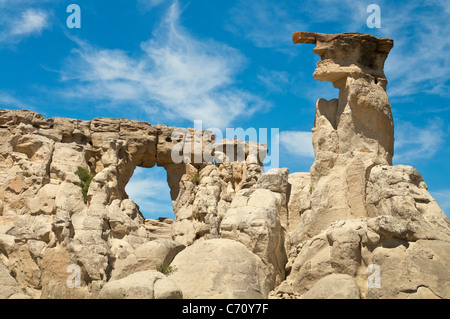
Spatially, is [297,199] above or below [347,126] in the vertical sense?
below

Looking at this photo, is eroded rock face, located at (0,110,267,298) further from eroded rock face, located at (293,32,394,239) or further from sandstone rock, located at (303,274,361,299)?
sandstone rock, located at (303,274,361,299)

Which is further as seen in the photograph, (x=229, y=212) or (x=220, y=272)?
(x=229, y=212)

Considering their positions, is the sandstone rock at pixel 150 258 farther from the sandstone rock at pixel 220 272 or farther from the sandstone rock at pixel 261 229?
the sandstone rock at pixel 261 229

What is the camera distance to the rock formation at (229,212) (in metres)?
14.6

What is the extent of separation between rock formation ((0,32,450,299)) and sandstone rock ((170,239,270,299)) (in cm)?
3

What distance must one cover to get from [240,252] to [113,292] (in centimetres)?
336

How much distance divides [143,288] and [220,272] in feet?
6.79

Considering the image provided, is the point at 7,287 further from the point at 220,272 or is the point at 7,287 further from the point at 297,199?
the point at 297,199

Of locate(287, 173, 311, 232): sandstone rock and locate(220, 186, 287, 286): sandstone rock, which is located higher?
locate(287, 173, 311, 232): sandstone rock

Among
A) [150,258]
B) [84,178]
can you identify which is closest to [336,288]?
[150,258]

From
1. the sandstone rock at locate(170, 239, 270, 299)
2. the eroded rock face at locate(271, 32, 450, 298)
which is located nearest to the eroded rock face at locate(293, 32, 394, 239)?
the eroded rock face at locate(271, 32, 450, 298)

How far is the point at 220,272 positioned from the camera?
14719 mm

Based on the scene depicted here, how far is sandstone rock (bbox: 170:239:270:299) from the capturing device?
14355 millimetres
